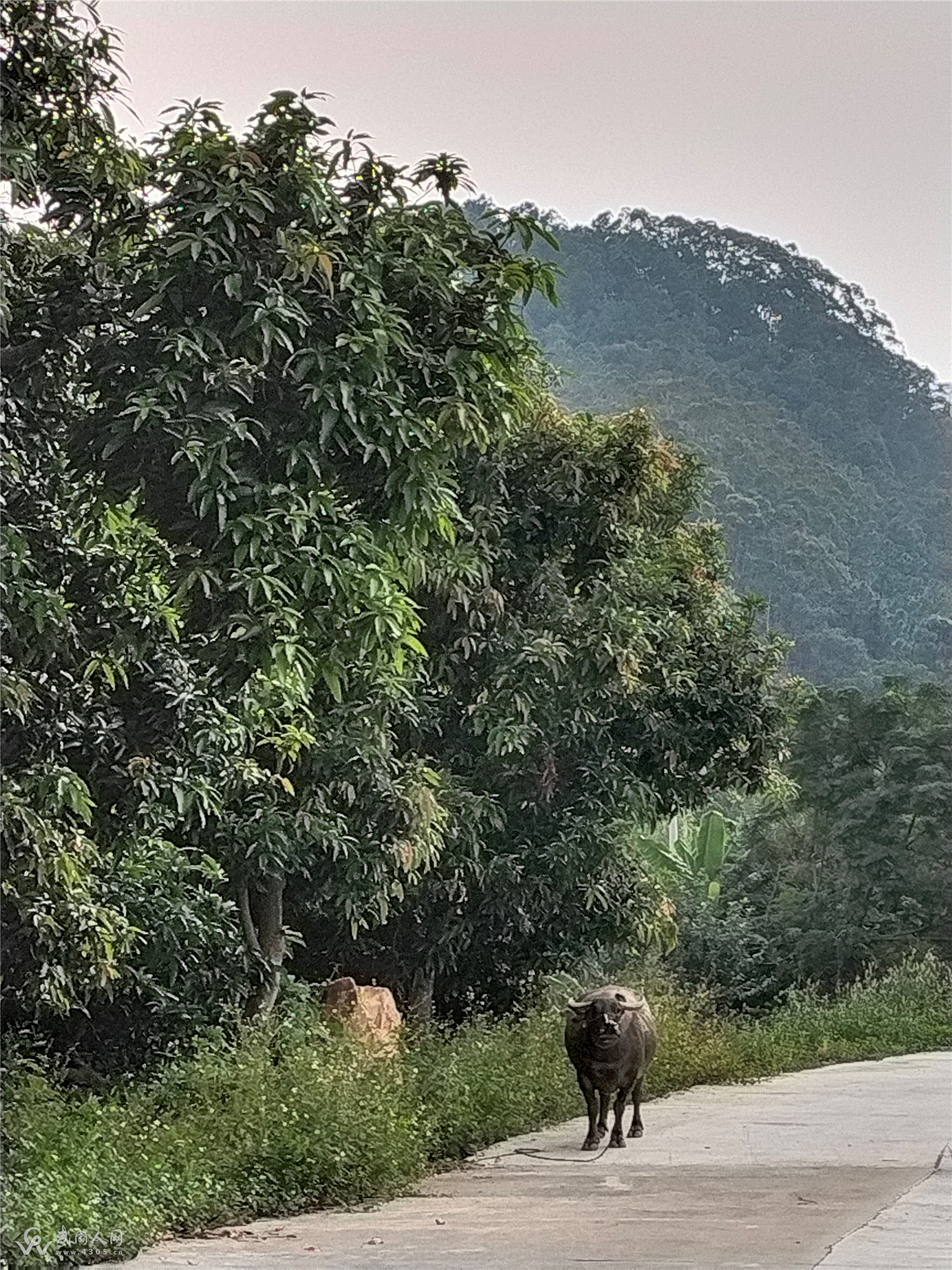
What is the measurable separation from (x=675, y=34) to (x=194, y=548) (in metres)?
1.71

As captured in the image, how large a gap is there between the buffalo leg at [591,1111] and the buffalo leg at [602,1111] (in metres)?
0.01

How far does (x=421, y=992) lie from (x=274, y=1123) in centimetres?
241

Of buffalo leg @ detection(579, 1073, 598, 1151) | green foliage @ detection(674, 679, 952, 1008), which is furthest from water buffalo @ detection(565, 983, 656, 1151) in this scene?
green foliage @ detection(674, 679, 952, 1008)

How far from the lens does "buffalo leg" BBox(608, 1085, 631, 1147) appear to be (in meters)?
4.14

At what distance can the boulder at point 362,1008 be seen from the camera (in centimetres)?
505

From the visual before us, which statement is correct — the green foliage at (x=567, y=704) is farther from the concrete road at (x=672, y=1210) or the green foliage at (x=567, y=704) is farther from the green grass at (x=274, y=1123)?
the concrete road at (x=672, y=1210)

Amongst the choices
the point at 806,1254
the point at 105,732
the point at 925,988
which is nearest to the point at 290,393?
the point at 105,732

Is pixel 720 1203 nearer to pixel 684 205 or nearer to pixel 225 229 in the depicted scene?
pixel 225 229

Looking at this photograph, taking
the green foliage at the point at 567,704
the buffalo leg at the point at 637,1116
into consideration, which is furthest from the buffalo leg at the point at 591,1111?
the green foliage at the point at 567,704

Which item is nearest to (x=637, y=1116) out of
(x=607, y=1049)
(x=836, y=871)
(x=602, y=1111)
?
(x=602, y=1111)

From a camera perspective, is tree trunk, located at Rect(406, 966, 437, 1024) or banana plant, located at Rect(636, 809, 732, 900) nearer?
tree trunk, located at Rect(406, 966, 437, 1024)

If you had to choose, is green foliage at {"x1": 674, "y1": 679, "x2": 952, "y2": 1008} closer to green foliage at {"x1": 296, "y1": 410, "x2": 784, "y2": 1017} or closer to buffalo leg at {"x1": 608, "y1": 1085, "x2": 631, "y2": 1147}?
green foliage at {"x1": 296, "y1": 410, "x2": 784, "y2": 1017}

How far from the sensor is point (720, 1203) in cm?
337

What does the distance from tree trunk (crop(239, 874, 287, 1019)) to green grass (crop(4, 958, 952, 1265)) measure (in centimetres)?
15
